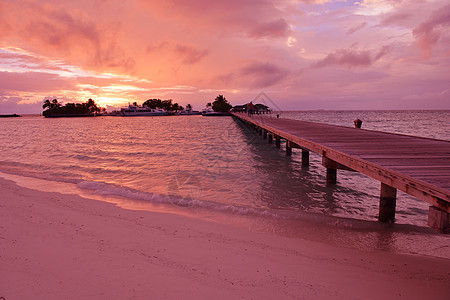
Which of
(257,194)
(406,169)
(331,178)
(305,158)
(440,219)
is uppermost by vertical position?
(406,169)

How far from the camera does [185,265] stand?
360 centimetres

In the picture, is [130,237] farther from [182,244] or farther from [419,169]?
[419,169]

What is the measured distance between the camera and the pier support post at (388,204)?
5.70 metres

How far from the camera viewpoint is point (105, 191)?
8188mm

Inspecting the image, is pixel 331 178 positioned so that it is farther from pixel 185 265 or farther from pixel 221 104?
pixel 221 104

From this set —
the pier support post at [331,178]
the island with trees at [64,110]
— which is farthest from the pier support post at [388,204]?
the island with trees at [64,110]

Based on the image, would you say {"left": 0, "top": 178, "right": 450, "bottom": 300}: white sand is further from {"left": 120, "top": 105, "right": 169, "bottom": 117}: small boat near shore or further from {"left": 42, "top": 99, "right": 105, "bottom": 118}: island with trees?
{"left": 42, "top": 99, "right": 105, "bottom": 118}: island with trees

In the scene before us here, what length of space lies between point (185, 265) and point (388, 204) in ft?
15.6

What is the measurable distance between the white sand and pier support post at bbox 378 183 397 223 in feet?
5.30

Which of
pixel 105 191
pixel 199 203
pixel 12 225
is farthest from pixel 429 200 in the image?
pixel 105 191

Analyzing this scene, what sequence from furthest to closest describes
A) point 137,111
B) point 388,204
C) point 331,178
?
point 137,111 < point 331,178 < point 388,204

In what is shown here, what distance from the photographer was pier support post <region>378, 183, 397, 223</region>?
570 cm

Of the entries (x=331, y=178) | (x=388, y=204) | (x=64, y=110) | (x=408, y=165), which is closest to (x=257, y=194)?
(x=331, y=178)

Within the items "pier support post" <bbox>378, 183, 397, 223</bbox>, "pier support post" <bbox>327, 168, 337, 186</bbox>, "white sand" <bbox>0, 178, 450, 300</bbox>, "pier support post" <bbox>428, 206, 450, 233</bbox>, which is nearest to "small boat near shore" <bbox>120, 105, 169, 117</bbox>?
"pier support post" <bbox>327, 168, 337, 186</bbox>
